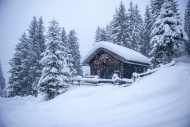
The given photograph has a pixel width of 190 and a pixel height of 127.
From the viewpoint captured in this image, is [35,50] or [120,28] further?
[120,28]

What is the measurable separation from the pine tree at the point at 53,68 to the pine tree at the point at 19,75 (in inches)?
408

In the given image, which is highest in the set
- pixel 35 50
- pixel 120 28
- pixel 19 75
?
pixel 120 28

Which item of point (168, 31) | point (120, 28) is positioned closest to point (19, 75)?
point (120, 28)

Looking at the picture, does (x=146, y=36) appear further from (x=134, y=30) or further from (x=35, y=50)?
(x=35, y=50)

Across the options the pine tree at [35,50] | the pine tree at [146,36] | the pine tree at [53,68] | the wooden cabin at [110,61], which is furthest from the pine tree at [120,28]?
the pine tree at [53,68]

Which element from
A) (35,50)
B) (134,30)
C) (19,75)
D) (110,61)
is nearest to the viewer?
(110,61)

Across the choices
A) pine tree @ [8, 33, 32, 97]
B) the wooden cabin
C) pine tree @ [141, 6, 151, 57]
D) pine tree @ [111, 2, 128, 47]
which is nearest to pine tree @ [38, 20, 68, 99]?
the wooden cabin

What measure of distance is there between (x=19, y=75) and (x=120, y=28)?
2311 centimetres

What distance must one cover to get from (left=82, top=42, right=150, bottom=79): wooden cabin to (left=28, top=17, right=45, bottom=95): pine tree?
1086 cm

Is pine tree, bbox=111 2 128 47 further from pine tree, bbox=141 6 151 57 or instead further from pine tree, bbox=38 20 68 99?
pine tree, bbox=38 20 68 99

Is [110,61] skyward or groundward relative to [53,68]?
skyward

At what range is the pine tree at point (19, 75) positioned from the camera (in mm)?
26328

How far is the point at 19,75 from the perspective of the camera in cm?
2680

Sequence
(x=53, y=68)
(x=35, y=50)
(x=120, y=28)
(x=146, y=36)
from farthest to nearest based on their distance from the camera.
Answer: (x=146, y=36)
(x=120, y=28)
(x=35, y=50)
(x=53, y=68)
